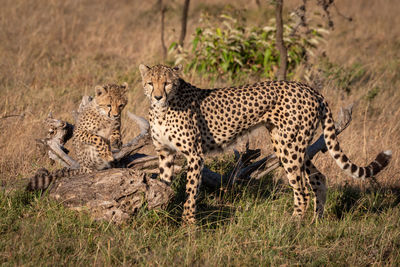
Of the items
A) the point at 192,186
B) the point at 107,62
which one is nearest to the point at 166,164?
the point at 192,186

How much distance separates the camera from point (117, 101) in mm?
4332

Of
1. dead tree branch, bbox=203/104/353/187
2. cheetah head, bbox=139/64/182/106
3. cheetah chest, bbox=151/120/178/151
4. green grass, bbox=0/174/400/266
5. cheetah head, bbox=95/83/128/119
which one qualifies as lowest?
green grass, bbox=0/174/400/266

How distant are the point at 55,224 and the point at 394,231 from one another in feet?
8.84

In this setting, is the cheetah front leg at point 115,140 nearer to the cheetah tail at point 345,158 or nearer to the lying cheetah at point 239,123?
the lying cheetah at point 239,123

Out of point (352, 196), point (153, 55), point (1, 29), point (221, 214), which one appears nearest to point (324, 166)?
point (352, 196)

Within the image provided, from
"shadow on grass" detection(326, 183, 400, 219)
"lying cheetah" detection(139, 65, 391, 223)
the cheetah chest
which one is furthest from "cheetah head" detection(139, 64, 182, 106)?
"shadow on grass" detection(326, 183, 400, 219)

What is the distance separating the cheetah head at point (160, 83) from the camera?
150 inches

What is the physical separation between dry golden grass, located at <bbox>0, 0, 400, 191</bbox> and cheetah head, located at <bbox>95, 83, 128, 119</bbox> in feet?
3.29

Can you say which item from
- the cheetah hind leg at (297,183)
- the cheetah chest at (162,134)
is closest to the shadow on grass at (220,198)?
the cheetah hind leg at (297,183)

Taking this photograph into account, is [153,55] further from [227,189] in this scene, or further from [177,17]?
[227,189]

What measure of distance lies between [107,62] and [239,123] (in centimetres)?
489

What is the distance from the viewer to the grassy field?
334 cm

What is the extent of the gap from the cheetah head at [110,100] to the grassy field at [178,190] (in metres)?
0.98

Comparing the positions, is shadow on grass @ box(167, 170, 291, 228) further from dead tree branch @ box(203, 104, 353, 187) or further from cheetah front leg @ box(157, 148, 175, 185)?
cheetah front leg @ box(157, 148, 175, 185)
